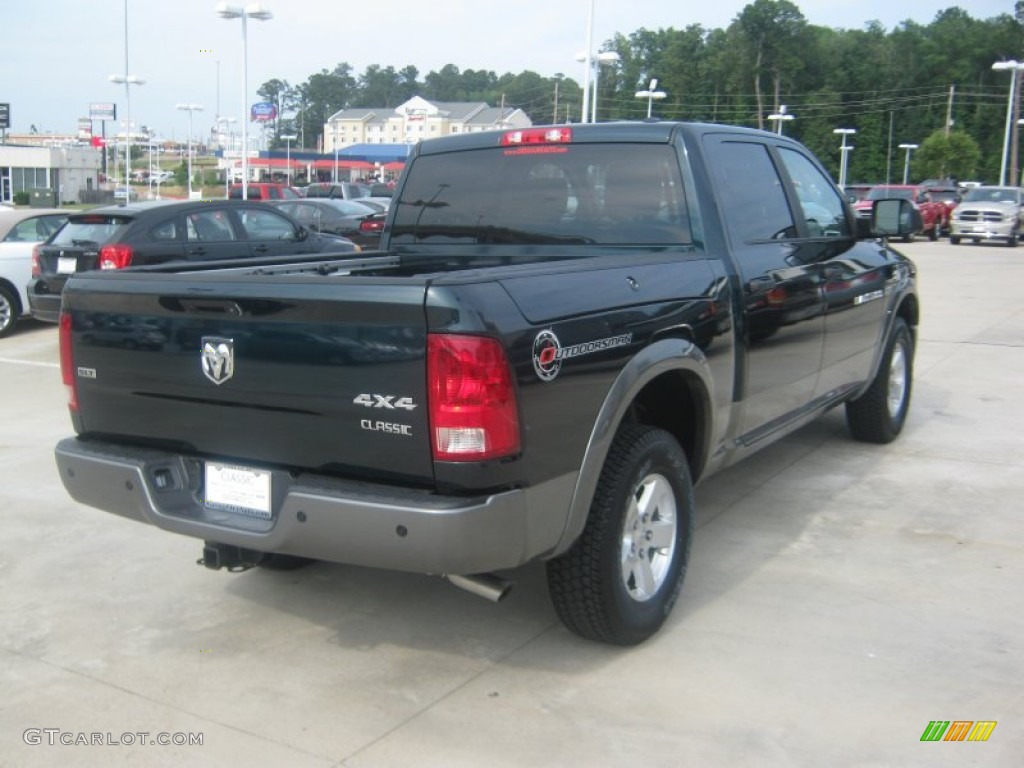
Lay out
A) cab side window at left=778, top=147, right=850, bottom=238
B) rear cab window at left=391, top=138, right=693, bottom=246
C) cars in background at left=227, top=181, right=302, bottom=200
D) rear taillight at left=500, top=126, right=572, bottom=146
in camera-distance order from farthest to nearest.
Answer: cars in background at left=227, top=181, right=302, bottom=200 < cab side window at left=778, top=147, right=850, bottom=238 < rear taillight at left=500, top=126, right=572, bottom=146 < rear cab window at left=391, top=138, right=693, bottom=246

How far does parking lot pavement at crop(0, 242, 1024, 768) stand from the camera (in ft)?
10.7

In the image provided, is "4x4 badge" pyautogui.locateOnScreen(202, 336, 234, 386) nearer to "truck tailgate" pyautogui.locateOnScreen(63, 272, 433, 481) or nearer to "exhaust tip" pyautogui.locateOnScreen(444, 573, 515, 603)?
"truck tailgate" pyautogui.locateOnScreen(63, 272, 433, 481)

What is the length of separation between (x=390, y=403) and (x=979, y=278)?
19768mm

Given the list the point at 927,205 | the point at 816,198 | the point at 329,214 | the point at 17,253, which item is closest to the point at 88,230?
the point at 17,253

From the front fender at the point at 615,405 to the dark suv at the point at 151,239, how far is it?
7.58 meters

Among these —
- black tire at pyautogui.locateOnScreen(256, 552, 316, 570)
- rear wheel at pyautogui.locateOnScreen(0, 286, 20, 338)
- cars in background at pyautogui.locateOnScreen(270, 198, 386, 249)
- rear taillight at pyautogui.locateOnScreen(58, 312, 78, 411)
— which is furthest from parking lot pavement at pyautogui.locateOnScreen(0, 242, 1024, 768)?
cars in background at pyautogui.locateOnScreen(270, 198, 386, 249)

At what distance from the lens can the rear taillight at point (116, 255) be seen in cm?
1060

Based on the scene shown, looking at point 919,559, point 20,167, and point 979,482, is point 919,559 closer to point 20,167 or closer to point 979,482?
point 979,482

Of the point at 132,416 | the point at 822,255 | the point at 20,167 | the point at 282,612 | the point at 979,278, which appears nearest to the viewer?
the point at 132,416

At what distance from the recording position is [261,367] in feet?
11.0

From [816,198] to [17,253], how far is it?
35.1ft

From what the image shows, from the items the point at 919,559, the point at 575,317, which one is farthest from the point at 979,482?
the point at 575,317

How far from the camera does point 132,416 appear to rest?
3.77 meters

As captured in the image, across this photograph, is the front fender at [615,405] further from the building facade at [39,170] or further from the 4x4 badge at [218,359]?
the building facade at [39,170]
